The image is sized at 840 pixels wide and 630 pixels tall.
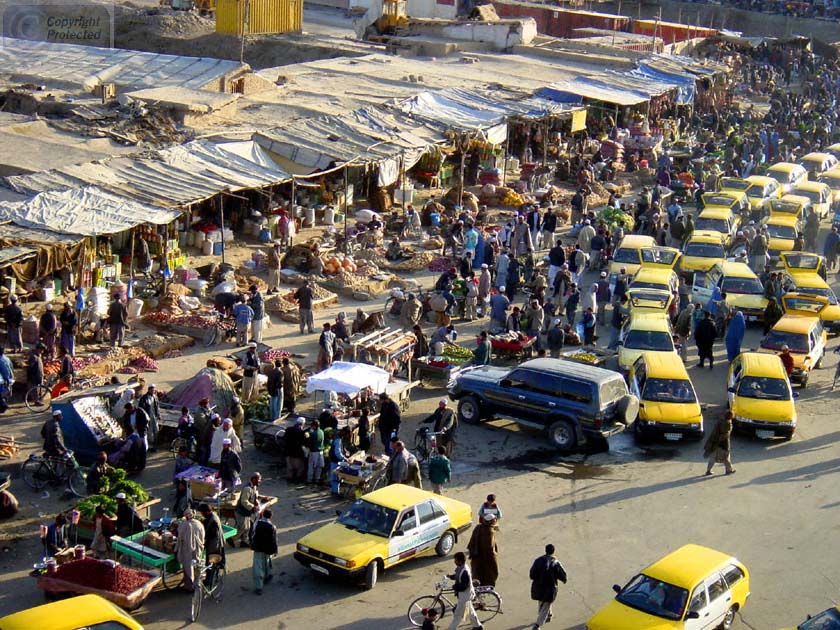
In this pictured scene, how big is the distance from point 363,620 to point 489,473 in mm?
5358

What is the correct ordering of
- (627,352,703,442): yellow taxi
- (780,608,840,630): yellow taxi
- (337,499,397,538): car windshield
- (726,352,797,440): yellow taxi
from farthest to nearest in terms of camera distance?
1. (726,352,797,440): yellow taxi
2. (627,352,703,442): yellow taxi
3. (337,499,397,538): car windshield
4. (780,608,840,630): yellow taxi

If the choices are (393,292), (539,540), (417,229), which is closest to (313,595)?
(539,540)

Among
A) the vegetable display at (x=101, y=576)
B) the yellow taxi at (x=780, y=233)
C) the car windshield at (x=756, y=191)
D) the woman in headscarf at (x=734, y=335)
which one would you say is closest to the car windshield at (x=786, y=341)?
the woman in headscarf at (x=734, y=335)

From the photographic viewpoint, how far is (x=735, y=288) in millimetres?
29281

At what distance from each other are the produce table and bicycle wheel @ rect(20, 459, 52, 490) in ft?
10.0

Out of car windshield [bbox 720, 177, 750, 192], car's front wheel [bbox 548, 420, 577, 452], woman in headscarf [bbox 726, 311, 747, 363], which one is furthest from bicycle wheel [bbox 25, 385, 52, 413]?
car windshield [bbox 720, 177, 750, 192]

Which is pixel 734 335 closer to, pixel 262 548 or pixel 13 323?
pixel 262 548

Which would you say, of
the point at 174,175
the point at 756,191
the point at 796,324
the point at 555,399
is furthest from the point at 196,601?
the point at 756,191

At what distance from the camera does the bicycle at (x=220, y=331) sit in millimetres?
24766

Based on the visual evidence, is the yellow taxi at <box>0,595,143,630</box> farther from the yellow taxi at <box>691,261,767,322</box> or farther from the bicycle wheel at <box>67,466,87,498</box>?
the yellow taxi at <box>691,261,767,322</box>

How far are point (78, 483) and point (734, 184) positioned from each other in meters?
26.5

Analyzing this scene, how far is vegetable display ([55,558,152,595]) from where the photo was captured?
1497 centimetres

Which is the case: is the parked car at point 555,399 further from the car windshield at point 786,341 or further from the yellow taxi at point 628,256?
the yellow taxi at point 628,256

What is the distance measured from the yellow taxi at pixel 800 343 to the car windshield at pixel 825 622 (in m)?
11.3
